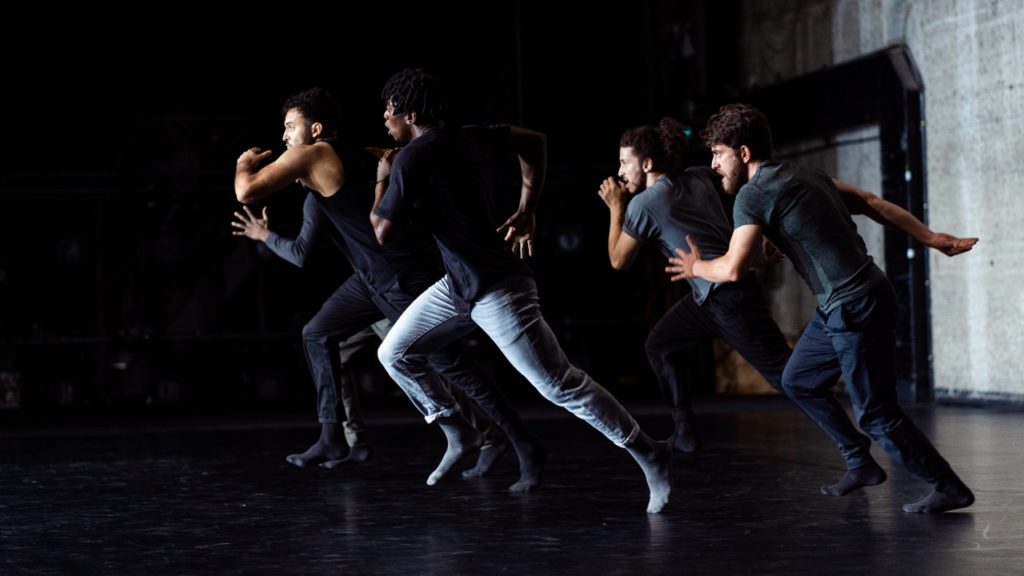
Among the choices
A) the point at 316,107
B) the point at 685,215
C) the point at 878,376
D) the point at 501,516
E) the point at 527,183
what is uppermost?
the point at 316,107

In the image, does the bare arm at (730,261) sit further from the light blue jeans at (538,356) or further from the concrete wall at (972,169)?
the concrete wall at (972,169)

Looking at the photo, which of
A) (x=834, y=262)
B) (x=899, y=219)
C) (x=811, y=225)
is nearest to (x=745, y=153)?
(x=811, y=225)

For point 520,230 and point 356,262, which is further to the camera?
point 356,262

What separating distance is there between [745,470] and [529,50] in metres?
7.23

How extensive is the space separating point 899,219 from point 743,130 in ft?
2.17

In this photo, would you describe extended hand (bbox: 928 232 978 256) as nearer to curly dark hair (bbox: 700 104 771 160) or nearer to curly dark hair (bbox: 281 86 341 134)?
curly dark hair (bbox: 700 104 771 160)

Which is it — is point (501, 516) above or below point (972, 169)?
below

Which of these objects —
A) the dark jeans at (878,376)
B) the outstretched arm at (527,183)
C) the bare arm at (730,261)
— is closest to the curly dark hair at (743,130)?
the bare arm at (730,261)

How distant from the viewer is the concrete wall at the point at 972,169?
31.7 ft

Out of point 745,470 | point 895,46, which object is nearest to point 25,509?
point 745,470

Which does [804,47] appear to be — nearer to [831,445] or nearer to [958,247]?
[831,445]

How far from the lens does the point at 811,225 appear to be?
4918 millimetres

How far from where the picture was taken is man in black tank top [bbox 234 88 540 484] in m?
6.00

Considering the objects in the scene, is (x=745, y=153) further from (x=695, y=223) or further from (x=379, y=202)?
(x=695, y=223)
